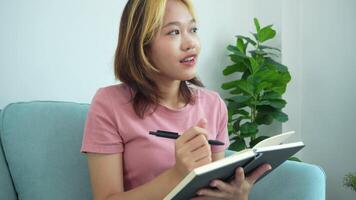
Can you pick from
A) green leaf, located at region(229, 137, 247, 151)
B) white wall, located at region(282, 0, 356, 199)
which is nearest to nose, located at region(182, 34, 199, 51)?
green leaf, located at region(229, 137, 247, 151)

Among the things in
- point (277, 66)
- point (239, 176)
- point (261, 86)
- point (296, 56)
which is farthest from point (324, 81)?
point (239, 176)

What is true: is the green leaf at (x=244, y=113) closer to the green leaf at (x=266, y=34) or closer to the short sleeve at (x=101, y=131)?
the green leaf at (x=266, y=34)

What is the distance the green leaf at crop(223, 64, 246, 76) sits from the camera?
2.12 meters

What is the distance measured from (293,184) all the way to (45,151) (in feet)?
2.22

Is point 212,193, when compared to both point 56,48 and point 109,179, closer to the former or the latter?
point 109,179

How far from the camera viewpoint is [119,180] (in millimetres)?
1011

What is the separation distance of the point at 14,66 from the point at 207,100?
A: 2.01 ft

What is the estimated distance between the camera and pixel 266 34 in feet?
6.88

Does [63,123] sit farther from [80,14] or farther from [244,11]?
[244,11]

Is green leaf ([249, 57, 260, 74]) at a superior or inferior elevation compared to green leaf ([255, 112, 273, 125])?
superior

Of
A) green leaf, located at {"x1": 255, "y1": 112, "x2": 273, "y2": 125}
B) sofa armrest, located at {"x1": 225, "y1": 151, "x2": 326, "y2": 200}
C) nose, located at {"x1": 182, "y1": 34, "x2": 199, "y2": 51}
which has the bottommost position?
green leaf, located at {"x1": 255, "y1": 112, "x2": 273, "y2": 125}

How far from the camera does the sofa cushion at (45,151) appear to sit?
3.86 ft

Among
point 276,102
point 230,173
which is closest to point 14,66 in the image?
point 230,173

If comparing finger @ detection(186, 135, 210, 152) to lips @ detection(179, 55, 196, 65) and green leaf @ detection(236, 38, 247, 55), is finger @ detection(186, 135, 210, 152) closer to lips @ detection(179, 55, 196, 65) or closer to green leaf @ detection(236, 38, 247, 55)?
lips @ detection(179, 55, 196, 65)
